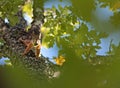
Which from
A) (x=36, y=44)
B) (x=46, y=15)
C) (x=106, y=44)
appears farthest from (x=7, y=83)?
(x=46, y=15)

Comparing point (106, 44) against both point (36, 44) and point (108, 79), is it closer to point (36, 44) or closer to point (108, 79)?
point (108, 79)

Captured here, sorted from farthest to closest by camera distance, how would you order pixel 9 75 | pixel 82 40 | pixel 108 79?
pixel 82 40 < pixel 9 75 < pixel 108 79

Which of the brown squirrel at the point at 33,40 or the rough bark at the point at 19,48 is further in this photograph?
the brown squirrel at the point at 33,40

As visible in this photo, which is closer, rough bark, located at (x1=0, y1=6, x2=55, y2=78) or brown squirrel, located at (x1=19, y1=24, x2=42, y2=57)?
rough bark, located at (x1=0, y1=6, x2=55, y2=78)

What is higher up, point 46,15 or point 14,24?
point 46,15

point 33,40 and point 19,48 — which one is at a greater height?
point 33,40

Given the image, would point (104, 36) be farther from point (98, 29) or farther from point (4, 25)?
point (4, 25)

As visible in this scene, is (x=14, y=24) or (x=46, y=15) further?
(x=46, y=15)

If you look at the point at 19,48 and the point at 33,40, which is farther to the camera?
the point at 33,40

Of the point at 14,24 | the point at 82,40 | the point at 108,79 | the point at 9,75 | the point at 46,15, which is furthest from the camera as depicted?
the point at 46,15

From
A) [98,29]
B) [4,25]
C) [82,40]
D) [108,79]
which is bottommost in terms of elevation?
[108,79]
